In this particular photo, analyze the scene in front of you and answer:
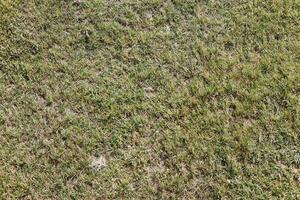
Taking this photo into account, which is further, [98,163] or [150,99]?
[150,99]

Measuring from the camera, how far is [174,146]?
5.41m

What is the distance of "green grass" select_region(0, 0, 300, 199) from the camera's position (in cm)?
528

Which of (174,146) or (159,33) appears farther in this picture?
(159,33)

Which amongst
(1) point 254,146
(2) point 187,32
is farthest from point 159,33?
(1) point 254,146

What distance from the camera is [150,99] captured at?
567 centimetres

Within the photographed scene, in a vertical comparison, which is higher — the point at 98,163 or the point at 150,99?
the point at 150,99

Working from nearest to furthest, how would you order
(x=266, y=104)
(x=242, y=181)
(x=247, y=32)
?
(x=242, y=181) → (x=266, y=104) → (x=247, y=32)

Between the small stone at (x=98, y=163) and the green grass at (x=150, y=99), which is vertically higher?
the green grass at (x=150, y=99)

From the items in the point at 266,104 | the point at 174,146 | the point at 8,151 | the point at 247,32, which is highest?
the point at 247,32

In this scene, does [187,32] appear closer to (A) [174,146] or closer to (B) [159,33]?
(B) [159,33]

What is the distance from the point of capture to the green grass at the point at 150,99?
5277mm

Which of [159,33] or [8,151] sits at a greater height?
[159,33]

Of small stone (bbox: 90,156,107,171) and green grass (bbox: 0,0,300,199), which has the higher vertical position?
green grass (bbox: 0,0,300,199)

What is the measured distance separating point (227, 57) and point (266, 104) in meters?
0.64
